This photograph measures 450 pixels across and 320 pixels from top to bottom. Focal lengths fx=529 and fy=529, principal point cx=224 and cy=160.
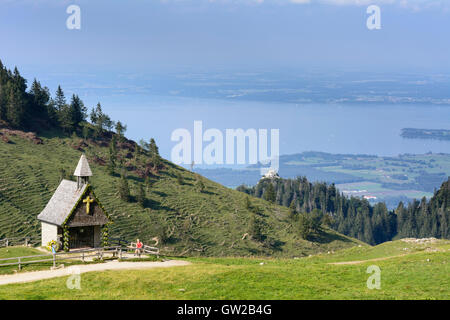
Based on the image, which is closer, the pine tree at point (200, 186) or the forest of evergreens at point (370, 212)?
the pine tree at point (200, 186)

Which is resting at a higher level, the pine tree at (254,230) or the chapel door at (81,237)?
the chapel door at (81,237)

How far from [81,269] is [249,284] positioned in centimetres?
1326

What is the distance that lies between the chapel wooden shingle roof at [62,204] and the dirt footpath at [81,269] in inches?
239

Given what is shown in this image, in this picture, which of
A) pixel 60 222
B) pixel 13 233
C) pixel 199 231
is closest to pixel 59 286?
pixel 60 222

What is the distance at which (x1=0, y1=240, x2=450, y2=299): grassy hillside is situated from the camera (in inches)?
1185

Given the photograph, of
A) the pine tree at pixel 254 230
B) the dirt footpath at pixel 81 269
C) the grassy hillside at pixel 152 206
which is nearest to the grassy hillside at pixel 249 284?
the dirt footpath at pixel 81 269

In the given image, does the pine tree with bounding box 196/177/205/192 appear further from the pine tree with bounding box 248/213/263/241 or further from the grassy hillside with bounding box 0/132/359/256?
the pine tree with bounding box 248/213/263/241

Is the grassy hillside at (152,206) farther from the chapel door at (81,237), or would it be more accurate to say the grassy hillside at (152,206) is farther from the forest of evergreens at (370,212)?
the forest of evergreens at (370,212)

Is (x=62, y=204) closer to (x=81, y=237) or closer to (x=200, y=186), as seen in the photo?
(x=81, y=237)

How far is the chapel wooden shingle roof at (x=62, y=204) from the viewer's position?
4431 cm

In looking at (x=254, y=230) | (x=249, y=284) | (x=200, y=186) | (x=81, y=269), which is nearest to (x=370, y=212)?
(x=200, y=186)

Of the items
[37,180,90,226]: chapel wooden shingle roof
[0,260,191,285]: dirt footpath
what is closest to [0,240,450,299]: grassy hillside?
[0,260,191,285]: dirt footpath

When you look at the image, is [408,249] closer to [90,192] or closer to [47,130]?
[90,192]
